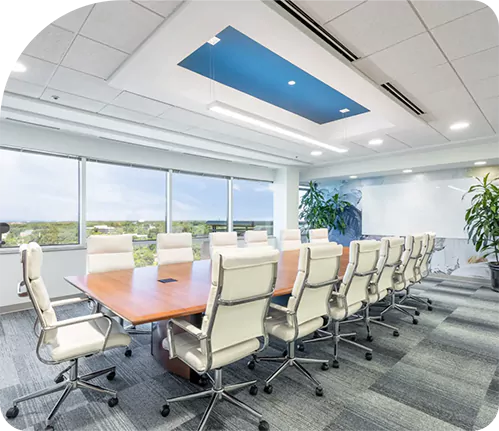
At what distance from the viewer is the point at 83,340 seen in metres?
2.12

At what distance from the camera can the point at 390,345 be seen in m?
3.28

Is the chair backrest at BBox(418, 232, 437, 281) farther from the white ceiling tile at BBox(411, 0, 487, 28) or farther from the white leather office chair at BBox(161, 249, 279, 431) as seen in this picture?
the white leather office chair at BBox(161, 249, 279, 431)

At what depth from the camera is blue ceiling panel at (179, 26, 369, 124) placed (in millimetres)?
2895

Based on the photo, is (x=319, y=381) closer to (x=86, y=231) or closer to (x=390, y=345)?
(x=390, y=345)

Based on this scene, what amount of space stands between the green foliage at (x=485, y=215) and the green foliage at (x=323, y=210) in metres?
2.98

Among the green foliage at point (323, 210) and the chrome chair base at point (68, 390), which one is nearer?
the chrome chair base at point (68, 390)

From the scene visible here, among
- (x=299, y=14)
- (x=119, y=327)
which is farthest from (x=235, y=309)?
(x=299, y=14)

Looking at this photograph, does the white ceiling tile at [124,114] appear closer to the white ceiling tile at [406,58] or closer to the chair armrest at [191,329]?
the white ceiling tile at [406,58]

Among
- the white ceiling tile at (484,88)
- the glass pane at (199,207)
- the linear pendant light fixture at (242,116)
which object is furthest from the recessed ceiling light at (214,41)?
the glass pane at (199,207)

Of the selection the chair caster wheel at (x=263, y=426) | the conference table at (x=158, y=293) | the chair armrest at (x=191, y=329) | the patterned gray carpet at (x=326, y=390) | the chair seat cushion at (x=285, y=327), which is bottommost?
the patterned gray carpet at (x=326, y=390)

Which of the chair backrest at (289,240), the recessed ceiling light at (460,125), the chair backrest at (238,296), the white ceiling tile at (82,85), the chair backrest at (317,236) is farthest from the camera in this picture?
the chair backrest at (317,236)

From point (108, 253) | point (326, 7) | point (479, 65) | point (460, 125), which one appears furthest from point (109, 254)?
point (460, 125)

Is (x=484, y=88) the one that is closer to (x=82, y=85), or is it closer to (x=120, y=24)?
(x=120, y=24)

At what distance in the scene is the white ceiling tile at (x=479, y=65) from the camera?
8.54ft
